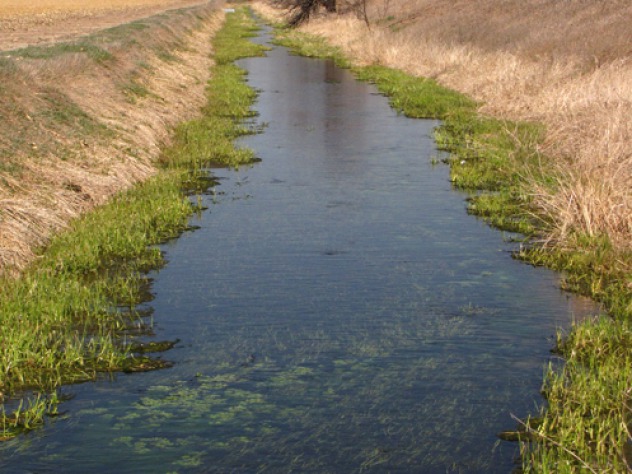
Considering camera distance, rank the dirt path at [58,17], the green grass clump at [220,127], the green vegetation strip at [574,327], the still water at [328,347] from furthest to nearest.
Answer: the dirt path at [58,17]
the green grass clump at [220,127]
the still water at [328,347]
the green vegetation strip at [574,327]

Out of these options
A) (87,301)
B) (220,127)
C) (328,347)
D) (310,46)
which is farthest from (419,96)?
(310,46)

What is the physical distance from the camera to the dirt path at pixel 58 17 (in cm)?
4181

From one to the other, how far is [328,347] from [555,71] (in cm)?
1576

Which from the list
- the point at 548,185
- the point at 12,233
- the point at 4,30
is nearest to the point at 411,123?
the point at 548,185

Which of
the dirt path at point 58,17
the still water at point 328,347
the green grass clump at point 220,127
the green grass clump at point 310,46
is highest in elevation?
the dirt path at point 58,17

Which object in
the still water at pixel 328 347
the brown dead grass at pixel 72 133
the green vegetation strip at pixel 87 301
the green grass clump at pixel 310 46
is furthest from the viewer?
the green grass clump at pixel 310 46

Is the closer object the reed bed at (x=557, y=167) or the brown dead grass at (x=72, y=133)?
the reed bed at (x=557, y=167)

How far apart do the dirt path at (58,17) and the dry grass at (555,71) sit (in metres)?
13.5

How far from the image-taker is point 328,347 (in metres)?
8.67

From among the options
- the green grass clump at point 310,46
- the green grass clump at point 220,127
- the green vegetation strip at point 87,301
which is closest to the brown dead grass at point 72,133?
the green vegetation strip at point 87,301

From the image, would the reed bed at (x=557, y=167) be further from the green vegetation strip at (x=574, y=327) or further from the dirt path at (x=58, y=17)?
the dirt path at (x=58, y=17)

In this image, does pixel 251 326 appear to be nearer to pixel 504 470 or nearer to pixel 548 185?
pixel 504 470

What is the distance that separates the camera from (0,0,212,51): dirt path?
137 feet

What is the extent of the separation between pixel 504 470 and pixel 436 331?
2.70 m
